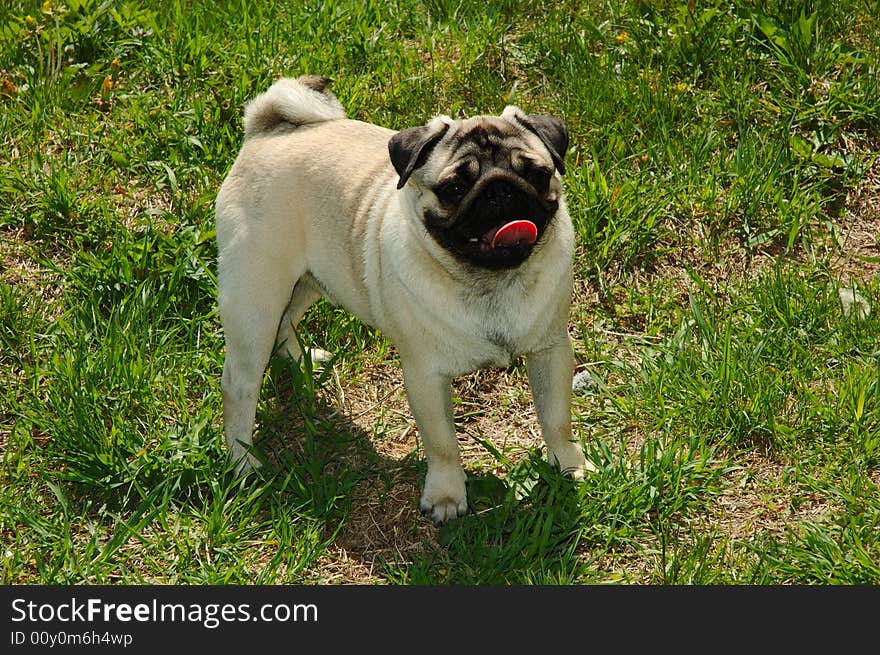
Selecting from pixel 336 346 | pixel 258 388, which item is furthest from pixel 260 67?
pixel 258 388

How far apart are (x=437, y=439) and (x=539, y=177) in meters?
1.24

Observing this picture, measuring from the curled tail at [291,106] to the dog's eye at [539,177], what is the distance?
1.40m

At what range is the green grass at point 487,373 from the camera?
16.0 feet

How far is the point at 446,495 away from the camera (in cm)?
504

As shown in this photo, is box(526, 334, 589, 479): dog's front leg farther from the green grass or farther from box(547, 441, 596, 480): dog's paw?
the green grass

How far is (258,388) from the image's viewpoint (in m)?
5.32

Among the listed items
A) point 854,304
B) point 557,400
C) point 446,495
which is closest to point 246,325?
point 446,495

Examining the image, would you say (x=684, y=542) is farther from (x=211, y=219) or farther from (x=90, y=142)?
(x=90, y=142)

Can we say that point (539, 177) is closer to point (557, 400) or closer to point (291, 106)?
point (557, 400)

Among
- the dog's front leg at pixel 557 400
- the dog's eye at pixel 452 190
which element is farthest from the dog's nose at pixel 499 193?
the dog's front leg at pixel 557 400

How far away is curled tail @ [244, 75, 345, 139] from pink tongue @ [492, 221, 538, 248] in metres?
1.46

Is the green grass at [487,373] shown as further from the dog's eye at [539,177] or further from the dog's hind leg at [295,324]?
the dog's eye at [539,177]

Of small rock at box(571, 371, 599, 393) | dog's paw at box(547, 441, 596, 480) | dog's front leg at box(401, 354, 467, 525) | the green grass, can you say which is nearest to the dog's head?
dog's front leg at box(401, 354, 467, 525)

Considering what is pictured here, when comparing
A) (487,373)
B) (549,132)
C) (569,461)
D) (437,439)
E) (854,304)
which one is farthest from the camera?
(487,373)
